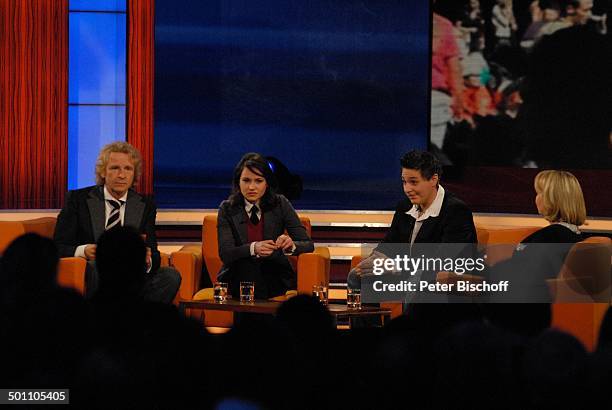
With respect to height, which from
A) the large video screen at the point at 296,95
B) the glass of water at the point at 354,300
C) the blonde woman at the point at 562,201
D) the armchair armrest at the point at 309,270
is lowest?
the glass of water at the point at 354,300

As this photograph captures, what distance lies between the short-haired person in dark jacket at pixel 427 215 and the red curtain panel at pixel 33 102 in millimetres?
3031

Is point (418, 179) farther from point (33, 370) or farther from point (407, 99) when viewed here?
point (33, 370)

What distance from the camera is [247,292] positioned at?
4.32 metres

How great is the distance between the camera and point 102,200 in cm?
466

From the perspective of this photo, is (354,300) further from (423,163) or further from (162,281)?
(162,281)

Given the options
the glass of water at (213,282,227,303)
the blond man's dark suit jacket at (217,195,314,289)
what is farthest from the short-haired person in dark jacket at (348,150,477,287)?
the glass of water at (213,282,227,303)

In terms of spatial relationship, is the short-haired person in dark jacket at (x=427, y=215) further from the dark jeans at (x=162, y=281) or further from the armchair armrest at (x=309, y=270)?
the dark jeans at (x=162, y=281)

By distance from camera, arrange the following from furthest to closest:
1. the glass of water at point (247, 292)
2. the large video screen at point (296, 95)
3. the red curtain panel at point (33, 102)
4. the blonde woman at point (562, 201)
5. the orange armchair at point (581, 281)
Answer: the large video screen at point (296, 95)
the red curtain panel at point (33, 102)
the glass of water at point (247, 292)
the blonde woman at point (562, 201)
the orange armchair at point (581, 281)

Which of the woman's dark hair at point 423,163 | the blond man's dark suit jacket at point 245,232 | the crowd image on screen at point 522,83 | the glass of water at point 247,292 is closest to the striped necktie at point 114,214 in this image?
the blond man's dark suit jacket at point 245,232

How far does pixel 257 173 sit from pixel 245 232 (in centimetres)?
31

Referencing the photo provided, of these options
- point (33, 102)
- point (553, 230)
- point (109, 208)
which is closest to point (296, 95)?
point (33, 102)

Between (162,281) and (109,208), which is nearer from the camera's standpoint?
(162,281)

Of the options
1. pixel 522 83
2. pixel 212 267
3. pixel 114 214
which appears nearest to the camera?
pixel 114 214

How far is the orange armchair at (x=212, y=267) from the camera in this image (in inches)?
186
